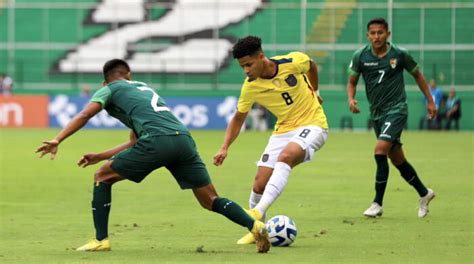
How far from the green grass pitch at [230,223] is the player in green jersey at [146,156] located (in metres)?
0.32

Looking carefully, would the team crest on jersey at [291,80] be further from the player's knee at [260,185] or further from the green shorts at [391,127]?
the green shorts at [391,127]

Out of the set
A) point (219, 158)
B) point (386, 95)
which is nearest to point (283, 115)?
point (219, 158)

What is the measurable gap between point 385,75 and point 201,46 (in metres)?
36.0

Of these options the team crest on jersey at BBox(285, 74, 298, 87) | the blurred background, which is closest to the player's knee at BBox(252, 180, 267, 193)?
the team crest on jersey at BBox(285, 74, 298, 87)

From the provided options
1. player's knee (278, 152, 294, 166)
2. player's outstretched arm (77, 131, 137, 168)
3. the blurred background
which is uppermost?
Answer: player's outstretched arm (77, 131, 137, 168)

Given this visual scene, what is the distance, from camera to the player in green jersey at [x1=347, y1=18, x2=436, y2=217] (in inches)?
544

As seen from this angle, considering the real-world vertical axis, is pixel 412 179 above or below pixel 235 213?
below

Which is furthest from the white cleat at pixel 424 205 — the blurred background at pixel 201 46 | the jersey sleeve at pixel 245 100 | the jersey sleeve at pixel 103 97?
the blurred background at pixel 201 46

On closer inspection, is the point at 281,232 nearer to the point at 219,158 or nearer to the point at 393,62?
the point at 219,158

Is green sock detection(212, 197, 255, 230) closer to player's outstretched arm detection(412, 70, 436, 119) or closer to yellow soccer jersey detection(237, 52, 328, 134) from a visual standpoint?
yellow soccer jersey detection(237, 52, 328, 134)

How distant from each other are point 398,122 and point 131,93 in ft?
15.8

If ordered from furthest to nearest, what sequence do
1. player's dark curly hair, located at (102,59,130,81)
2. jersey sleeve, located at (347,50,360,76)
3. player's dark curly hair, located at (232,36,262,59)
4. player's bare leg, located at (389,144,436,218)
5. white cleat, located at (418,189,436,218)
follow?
1. jersey sleeve, located at (347,50,360,76)
2. player's bare leg, located at (389,144,436,218)
3. white cleat, located at (418,189,436,218)
4. player's dark curly hair, located at (232,36,262,59)
5. player's dark curly hair, located at (102,59,130,81)

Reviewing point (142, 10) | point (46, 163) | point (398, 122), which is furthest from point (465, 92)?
point (398, 122)

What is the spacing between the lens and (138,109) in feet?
33.2
